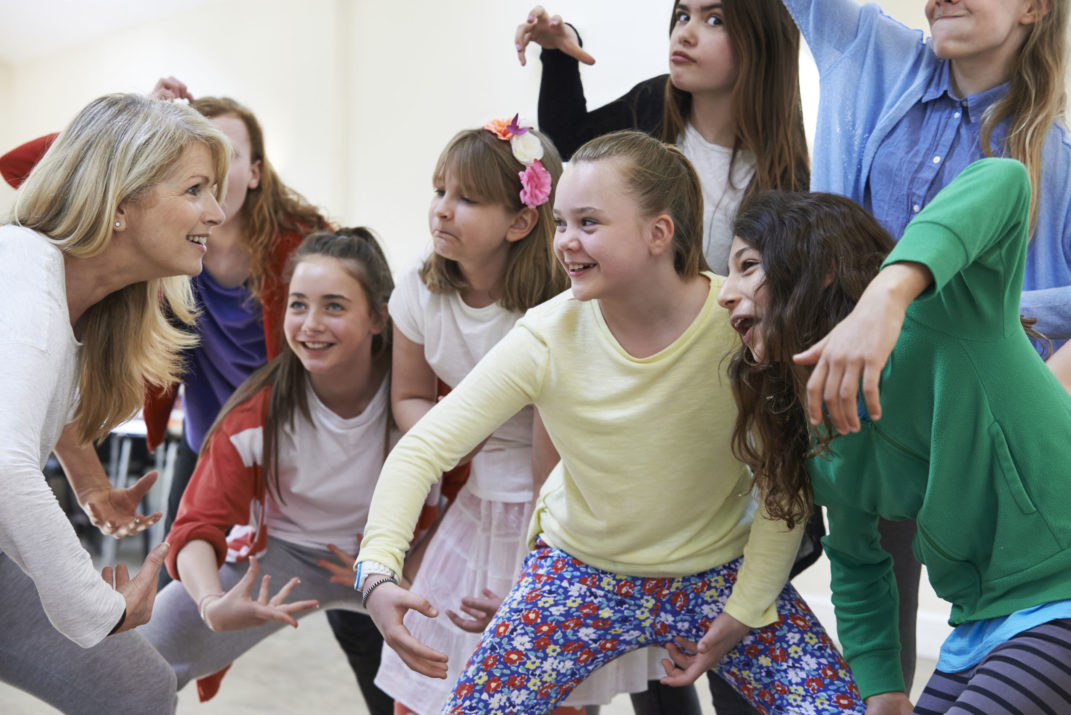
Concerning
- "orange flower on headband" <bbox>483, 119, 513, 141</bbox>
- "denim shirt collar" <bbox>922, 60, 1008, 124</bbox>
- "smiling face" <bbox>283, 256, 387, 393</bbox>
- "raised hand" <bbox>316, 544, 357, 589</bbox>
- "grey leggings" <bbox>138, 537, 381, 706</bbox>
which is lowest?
"grey leggings" <bbox>138, 537, 381, 706</bbox>

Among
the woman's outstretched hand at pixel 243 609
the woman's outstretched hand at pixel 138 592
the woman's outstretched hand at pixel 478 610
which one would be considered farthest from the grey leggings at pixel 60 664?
the woman's outstretched hand at pixel 478 610

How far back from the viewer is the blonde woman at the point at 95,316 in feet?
4.72

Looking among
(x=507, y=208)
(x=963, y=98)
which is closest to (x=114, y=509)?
(x=507, y=208)

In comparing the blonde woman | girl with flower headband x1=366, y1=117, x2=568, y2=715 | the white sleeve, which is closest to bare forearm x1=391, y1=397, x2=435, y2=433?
girl with flower headband x1=366, y1=117, x2=568, y2=715

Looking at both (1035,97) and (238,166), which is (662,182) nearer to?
(1035,97)

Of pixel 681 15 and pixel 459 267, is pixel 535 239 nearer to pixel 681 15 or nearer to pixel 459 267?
pixel 459 267

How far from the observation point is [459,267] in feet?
6.93

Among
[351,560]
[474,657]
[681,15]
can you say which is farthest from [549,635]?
[681,15]

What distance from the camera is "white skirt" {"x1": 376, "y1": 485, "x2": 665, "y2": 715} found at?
2.03 metres

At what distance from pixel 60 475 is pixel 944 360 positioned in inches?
204

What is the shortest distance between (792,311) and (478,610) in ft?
2.79

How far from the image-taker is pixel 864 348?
1.12 metres

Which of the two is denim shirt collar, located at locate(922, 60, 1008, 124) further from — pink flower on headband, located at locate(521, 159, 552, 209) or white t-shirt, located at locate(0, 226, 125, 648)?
white t-shirt, located at locate(0, 226, 125, 648)

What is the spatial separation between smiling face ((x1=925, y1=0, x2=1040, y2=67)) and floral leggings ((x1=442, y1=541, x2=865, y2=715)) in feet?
3.02
